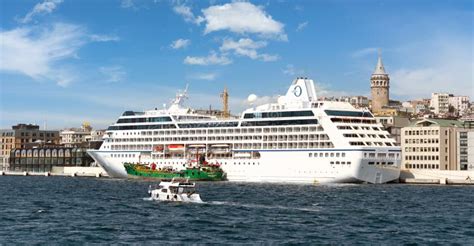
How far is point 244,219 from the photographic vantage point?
6084 cm

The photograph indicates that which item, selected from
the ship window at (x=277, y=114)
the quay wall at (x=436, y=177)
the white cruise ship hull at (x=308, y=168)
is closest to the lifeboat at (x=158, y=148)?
the white cruise ship hull at (x=308, y=168)

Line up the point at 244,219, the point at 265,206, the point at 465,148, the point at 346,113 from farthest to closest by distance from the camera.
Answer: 1. the point at 465,148
2. the point at 346,113
3. the point at 265,206
4. the point at 244,219

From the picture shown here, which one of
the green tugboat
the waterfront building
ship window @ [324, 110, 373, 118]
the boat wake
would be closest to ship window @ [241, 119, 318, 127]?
ship window @ [324, 110, 373, 118]

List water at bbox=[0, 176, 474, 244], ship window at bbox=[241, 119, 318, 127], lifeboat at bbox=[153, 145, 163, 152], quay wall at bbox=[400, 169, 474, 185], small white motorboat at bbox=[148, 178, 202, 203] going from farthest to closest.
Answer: lifeboat at bbox=[153, 145, 163, 152] < quay wall at bbox=[400, 169, 474, 185] < ship window at bbox=[241, 119, 318, 127] < small white motorboat at bbox=[148, 178, 202, 203] < water at bbox=[0, 176, 474, 244]

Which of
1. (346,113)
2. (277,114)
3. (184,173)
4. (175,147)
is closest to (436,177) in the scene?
(346,113)

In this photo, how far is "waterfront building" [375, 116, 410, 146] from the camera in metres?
169

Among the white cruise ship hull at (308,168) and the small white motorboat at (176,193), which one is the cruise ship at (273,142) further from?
the small white motorboat at (176,193)

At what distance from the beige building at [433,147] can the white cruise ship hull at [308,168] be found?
30076 mm

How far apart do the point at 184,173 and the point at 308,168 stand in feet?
79.1

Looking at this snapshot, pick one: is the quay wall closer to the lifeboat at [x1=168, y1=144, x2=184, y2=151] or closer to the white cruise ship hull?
the white cruise ship hull

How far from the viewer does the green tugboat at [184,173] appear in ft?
421

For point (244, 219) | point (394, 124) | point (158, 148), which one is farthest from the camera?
point (394, 124)

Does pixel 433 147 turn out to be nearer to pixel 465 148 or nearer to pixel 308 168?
pixel 465 148

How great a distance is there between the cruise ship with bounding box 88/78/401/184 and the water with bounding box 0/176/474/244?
25.6 meters
